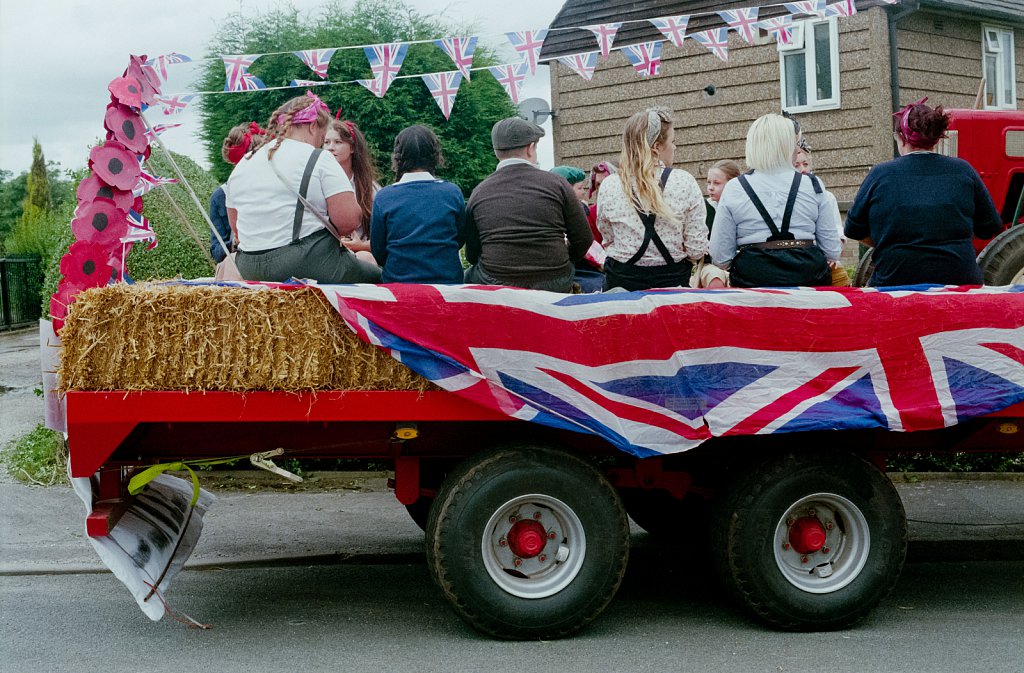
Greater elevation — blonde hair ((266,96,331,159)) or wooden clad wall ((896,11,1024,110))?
wooden clad wall ((896,11,1024,110))

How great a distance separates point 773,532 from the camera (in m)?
4.78

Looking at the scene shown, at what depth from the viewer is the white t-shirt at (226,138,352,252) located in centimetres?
516

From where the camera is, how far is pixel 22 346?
13.7 meters

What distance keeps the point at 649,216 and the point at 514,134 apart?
0.80m

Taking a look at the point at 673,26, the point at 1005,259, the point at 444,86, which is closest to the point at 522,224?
the point at 444,86

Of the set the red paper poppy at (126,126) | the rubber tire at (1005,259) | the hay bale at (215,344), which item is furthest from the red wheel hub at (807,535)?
the red paper poppy at (126,126)

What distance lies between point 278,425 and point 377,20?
14546 mm

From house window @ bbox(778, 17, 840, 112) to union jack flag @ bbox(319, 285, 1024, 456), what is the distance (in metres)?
10.8

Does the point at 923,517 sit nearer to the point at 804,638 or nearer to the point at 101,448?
the point at 804,638

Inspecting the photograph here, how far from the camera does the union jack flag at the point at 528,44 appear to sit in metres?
7.92

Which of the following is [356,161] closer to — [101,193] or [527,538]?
[101,193]

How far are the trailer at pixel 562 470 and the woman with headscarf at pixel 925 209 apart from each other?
1.70ft

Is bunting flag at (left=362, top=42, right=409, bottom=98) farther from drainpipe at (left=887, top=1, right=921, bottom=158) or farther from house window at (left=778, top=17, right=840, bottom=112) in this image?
drainpipe at (left=887, top=1, right=921, bottom=158)

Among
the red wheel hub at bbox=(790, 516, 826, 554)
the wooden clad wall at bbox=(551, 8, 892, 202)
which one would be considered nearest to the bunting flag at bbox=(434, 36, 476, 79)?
the red wheel hub at bbox=(790, 516, 826, 554)
